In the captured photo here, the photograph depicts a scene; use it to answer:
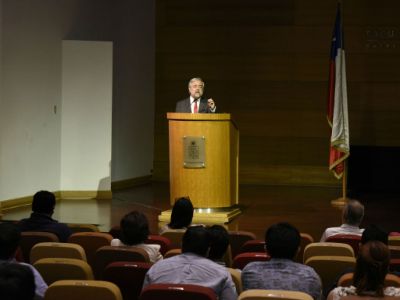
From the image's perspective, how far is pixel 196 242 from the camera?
369 cm

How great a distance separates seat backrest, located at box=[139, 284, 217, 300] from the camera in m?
3.12

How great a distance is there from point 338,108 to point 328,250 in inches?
234

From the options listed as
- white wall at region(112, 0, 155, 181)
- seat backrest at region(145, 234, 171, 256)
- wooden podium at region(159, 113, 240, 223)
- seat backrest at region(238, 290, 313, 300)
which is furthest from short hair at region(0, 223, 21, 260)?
white wall at region(112, 0, 155, 181)

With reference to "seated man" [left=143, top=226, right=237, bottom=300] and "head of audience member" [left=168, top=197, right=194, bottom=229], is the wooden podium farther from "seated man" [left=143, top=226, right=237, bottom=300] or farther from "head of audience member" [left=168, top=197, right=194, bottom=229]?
"seated man" [left=143, top=226, right=237, bottom=300]

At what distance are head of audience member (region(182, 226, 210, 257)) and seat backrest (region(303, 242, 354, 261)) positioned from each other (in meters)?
0.93

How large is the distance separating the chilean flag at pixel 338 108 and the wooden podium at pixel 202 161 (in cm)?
266

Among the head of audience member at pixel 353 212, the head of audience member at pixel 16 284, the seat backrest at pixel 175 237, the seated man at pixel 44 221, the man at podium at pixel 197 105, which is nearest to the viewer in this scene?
the head of audience member at pixel 16 284

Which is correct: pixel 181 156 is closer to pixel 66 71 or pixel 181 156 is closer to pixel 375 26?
pixel 66 71

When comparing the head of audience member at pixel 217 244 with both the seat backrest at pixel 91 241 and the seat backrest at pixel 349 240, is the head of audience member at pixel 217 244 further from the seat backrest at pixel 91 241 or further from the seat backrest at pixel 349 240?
the seat backrest at pixel 349 240

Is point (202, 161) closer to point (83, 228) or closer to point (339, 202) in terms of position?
point (83, 228)

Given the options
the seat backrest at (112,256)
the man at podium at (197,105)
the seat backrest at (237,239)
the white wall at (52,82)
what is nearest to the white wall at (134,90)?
the white wall at (52,82)

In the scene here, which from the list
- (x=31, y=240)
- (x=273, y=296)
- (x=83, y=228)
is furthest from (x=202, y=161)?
(x=273, y=296)

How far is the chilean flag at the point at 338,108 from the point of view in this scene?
10141 mm

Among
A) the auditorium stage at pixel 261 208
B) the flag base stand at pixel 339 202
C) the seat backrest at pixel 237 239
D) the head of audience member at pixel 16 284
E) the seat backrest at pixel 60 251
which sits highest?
the head of audience member at pixel 16 284
